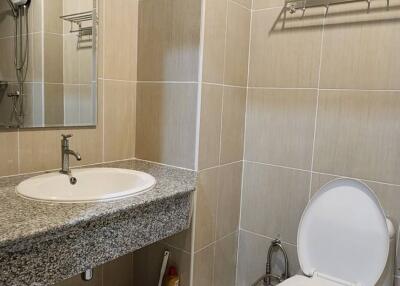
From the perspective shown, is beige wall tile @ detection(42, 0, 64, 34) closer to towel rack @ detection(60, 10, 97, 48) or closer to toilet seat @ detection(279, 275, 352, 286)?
towel rack @ detection(60, 10, 97, 48)

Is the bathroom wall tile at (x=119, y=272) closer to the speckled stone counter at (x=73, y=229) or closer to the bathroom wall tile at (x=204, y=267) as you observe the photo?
the bathroom wall tile at (x=204, y=267)

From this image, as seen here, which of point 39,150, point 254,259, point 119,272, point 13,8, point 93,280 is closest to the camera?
point 13,8

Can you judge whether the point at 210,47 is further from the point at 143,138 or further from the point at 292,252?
the point at 292,252

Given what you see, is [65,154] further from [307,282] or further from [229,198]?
[307,282]

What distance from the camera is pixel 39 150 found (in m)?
1.42

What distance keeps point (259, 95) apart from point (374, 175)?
2.15ft

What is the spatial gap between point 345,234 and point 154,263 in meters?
0.89

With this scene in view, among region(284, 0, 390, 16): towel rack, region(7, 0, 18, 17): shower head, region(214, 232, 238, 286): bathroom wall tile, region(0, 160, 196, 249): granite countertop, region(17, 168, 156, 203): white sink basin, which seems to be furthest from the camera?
region(214, 232, 238, 286): bathroom wall tile

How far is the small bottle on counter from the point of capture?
1585mm

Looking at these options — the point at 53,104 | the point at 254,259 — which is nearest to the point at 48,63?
the point at 53,104

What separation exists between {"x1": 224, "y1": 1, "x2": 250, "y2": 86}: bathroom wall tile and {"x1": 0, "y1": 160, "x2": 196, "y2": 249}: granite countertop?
1.98 ft

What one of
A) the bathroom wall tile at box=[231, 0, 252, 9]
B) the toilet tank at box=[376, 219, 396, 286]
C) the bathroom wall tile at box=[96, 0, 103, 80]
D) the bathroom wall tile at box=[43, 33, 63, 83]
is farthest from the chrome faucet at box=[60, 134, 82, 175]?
the toilet tank at box=[376, 219, 396, 286]

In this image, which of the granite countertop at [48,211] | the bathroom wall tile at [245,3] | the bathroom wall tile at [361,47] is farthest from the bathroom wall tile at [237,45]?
the granite countertop at [48,211]

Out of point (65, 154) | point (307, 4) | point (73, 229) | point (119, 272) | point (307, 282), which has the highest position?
point (307, 4)
